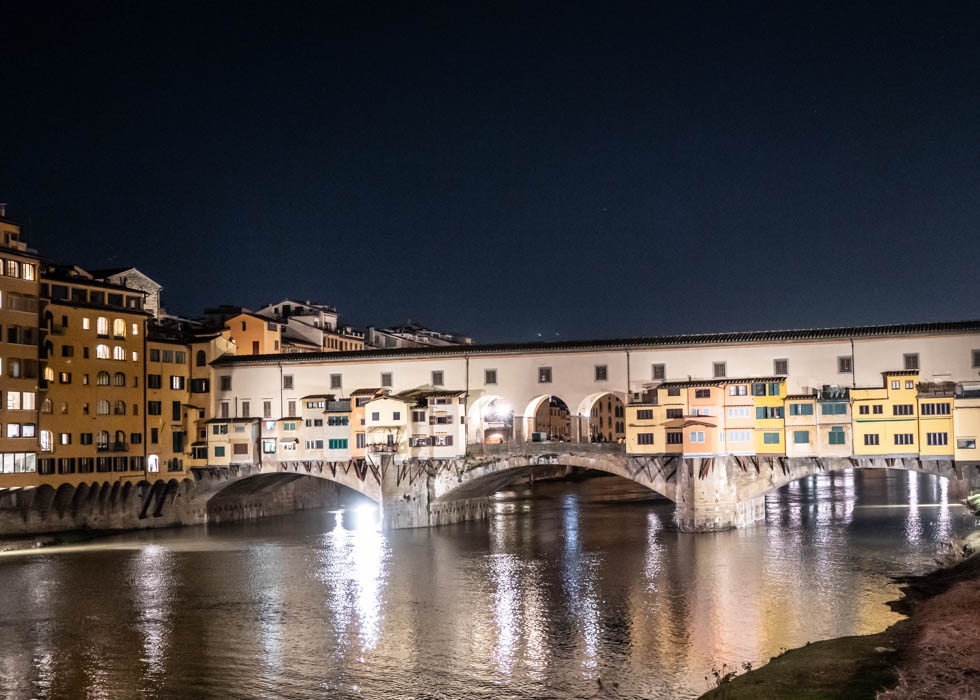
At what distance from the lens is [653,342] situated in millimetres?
51906

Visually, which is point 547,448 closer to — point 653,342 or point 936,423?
point 653,342

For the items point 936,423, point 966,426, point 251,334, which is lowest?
point 966,426

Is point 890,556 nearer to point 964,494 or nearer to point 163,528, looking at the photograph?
point 964,494

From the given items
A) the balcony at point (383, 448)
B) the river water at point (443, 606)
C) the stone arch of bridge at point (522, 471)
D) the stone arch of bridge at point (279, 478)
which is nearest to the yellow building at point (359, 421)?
the stone arch of bridge at point (279, 478)

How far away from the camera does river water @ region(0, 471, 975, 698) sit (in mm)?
24297

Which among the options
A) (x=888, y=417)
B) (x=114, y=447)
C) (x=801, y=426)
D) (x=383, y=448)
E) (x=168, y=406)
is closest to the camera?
(x=888, y=417)

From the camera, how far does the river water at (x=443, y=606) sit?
A: 24.3 meters

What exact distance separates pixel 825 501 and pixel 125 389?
1858 inches

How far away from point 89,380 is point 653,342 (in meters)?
31.8

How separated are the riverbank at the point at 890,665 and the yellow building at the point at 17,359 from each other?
40.0m

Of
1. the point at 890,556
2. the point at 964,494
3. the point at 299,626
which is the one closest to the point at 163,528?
the point at 299,626

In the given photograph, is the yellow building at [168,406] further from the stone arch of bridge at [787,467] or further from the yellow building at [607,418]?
the yellow building at [607,418]

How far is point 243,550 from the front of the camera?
47.4 m

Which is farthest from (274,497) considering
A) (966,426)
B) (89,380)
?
(966,426)
